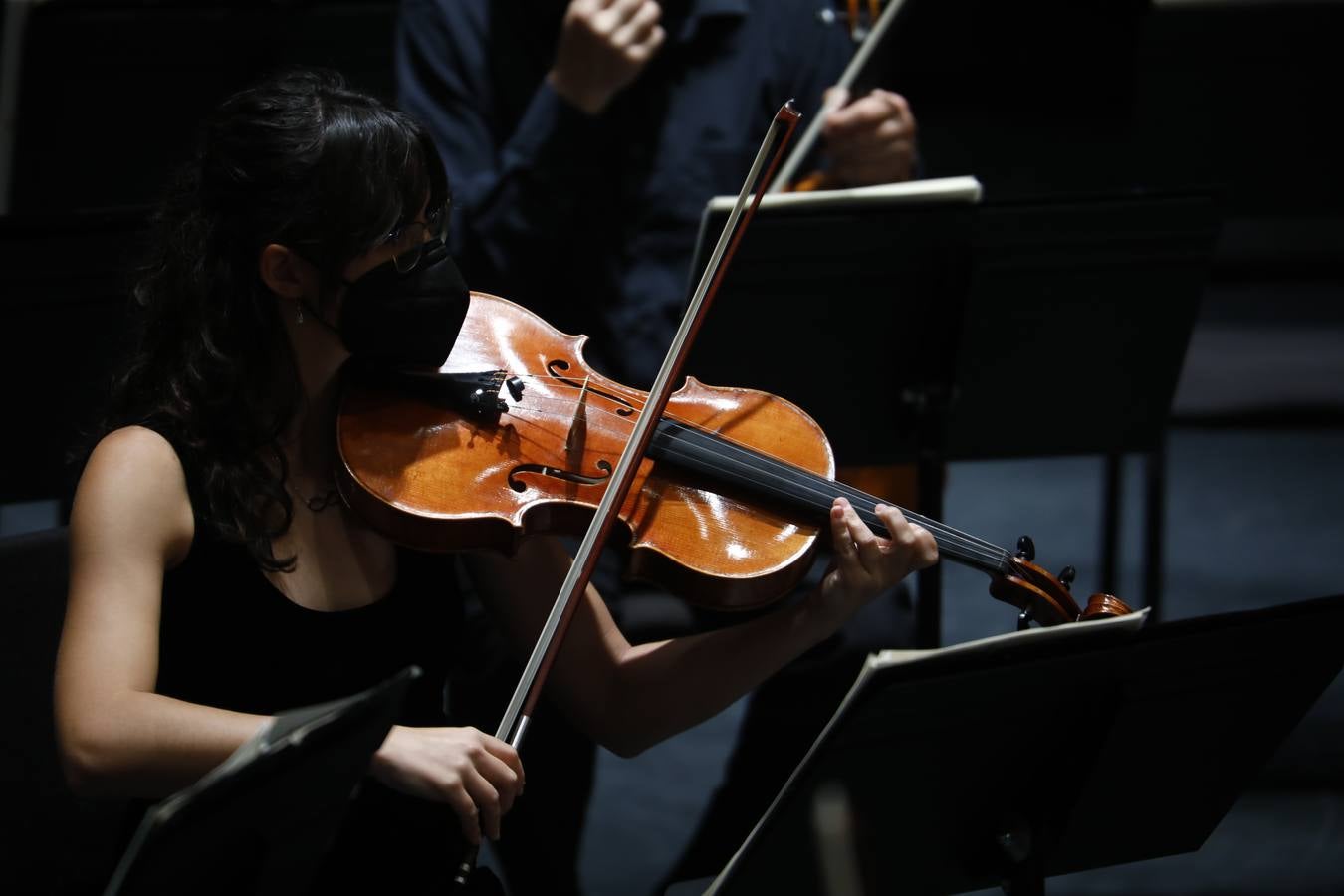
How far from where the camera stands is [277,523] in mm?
1283

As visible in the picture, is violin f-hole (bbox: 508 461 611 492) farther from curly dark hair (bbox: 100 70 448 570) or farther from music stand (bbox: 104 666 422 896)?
music stand (bbox: 104 666 422 896)

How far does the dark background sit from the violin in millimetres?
342

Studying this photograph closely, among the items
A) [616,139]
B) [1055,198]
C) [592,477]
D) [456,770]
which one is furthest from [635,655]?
[616,139]

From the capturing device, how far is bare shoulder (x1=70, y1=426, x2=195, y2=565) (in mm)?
1152

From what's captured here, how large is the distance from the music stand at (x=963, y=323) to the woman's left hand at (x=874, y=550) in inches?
20.2

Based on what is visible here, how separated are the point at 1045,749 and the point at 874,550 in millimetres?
214

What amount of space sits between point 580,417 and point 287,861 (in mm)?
491

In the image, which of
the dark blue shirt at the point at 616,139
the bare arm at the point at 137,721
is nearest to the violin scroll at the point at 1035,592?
the bare arm at the point at 137,721

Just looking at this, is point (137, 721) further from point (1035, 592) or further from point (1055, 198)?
point (1055, 198)

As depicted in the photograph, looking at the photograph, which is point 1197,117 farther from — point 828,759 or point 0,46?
point 828,759

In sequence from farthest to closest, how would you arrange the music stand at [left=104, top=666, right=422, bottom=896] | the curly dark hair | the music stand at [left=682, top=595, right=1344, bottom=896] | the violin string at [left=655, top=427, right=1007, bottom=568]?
the violin string at [left=655, top=427, right=1007, bottom=568]
the curly dark hair
the music stand at [left=682, top=595, right=1344, bottom=896]
the music stand at [left=104, top=666, right=422, bottom=896]

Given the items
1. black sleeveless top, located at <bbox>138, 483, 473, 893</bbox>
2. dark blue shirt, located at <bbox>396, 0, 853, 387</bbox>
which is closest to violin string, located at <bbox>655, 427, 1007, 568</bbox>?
black sleeveless top, located at <bbox>138, 483, 473, 893</bbox>

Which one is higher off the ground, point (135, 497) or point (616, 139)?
point (616, 139)

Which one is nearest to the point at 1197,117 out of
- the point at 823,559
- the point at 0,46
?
the point at 823,559
